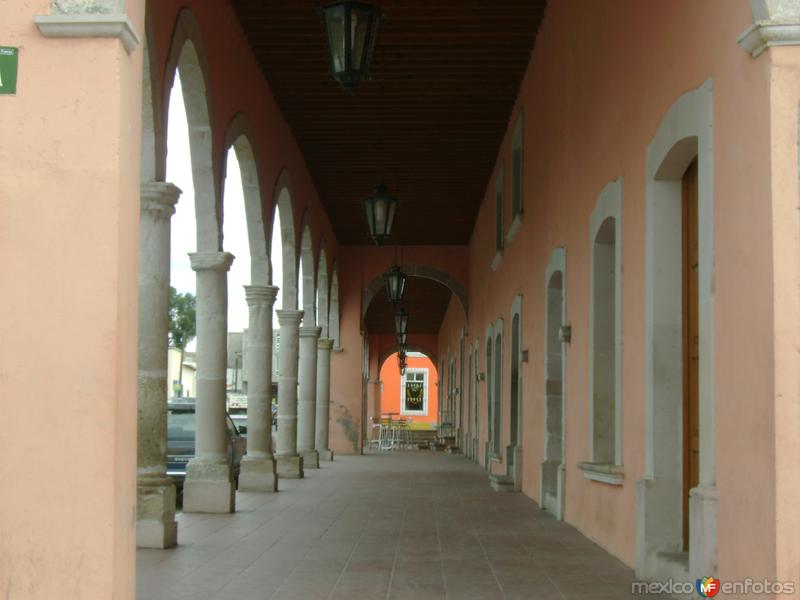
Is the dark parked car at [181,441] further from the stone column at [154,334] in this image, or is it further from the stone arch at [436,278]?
the stone arch at [436,278]

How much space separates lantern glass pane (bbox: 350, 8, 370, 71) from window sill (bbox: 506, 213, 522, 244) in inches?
319

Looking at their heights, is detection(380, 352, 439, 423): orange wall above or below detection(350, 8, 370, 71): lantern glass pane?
below

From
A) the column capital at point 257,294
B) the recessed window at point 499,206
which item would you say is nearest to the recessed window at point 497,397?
the recessed window at point 499,206

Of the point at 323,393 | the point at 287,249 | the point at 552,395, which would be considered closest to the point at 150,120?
the point at 552,395

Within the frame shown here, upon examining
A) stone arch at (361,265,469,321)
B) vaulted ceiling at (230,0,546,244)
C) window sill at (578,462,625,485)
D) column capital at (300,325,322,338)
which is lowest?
window sill at (578,462,625,485)

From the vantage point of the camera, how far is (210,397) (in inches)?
470

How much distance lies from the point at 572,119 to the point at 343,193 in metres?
11.3

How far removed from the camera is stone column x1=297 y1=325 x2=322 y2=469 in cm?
2223

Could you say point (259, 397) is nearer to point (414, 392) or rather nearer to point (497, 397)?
point (497, 397)

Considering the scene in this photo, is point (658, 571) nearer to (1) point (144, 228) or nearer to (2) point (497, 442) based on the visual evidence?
(1) point (144, 228)

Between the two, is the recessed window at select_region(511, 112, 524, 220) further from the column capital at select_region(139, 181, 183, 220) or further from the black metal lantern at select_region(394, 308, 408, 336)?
the black metal lantern at select_region(394, 308, 408, 336)

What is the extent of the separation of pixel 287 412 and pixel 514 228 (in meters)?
5.34

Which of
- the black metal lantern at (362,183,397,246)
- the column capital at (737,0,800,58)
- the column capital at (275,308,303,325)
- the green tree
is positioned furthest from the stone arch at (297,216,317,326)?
the green tree

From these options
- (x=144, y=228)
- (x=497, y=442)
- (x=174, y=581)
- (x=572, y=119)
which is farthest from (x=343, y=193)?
(x=174, y=581)
